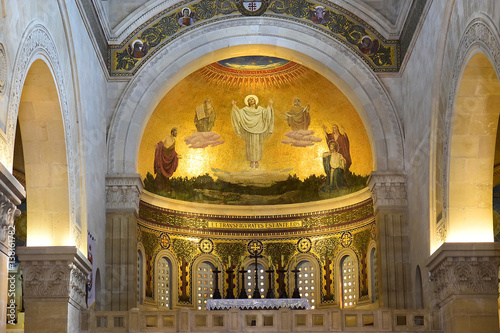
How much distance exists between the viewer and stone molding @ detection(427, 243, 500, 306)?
56.7ft

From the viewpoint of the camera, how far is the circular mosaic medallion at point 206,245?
27.1 meters

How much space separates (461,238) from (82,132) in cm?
849

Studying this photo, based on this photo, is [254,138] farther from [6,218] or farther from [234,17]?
[6,218]

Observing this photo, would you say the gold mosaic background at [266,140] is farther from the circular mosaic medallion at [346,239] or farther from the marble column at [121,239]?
the marble column at [121,239]

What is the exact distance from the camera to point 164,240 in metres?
26.2

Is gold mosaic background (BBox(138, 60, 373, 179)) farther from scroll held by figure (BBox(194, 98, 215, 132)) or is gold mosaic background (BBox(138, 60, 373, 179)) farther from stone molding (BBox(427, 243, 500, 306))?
stone molding (BBox(427, 243, 500, 306))

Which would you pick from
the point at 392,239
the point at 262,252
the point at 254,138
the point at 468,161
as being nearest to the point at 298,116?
the point at 254,138

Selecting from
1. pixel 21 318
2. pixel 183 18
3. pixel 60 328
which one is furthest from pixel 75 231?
pixel 183 18

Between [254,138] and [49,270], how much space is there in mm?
11427

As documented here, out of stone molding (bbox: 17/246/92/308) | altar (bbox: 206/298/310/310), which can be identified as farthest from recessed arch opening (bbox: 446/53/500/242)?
stone molding (bbox: 17/246/92/308)

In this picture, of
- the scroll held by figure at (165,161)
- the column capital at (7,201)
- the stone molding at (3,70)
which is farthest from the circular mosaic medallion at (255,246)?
the stone molding at (3,70)

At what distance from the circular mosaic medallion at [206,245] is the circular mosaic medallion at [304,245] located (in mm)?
2724

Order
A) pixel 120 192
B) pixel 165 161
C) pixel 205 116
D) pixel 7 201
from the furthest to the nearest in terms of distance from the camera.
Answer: pixel 205 116
pixel 165 161
pixel 120 192
pixel 7 201

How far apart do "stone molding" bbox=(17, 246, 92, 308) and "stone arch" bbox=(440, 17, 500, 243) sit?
7.69 meters
